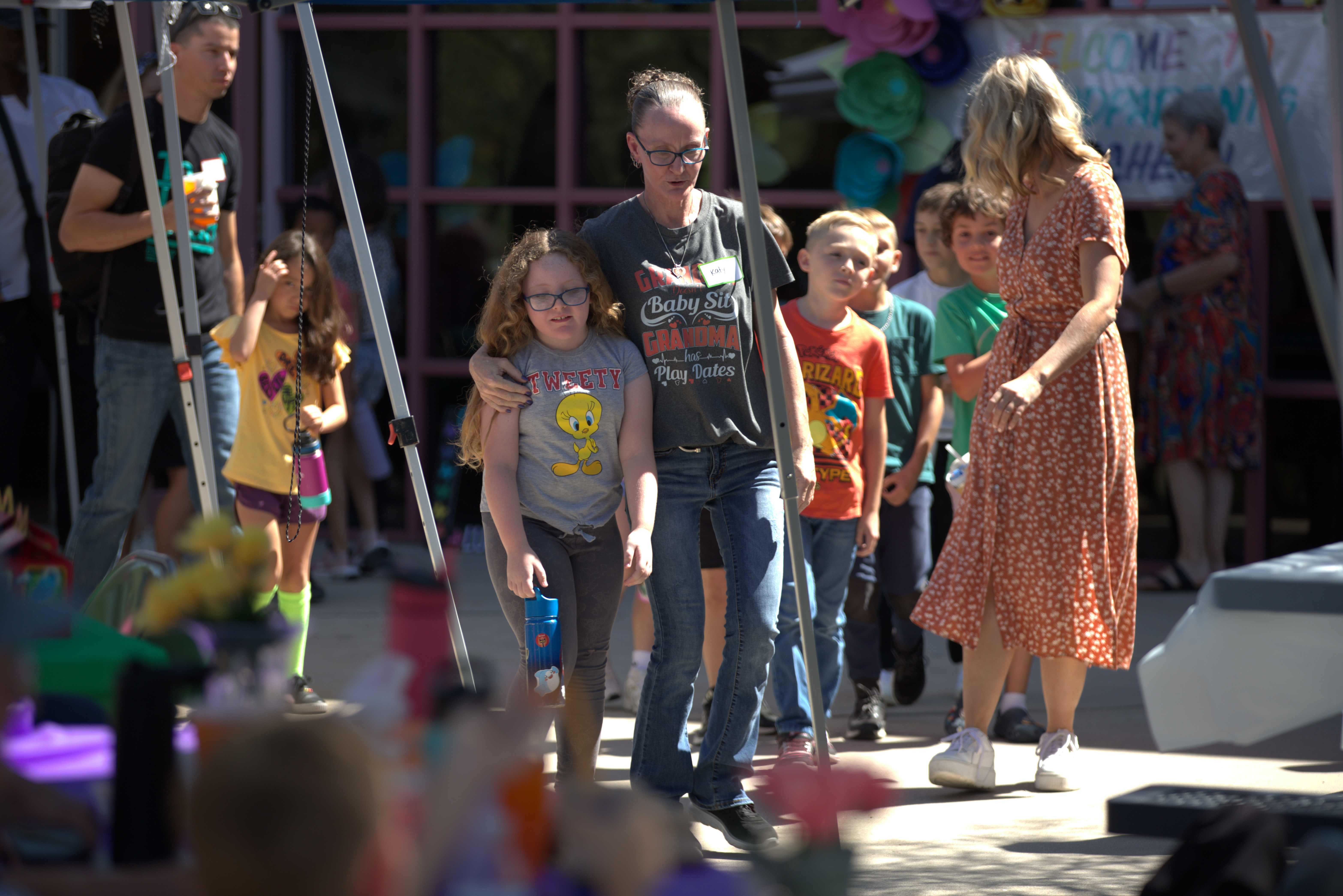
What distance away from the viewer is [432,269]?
825cm

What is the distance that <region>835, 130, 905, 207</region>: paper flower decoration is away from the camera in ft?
23.8

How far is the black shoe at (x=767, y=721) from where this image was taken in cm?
477

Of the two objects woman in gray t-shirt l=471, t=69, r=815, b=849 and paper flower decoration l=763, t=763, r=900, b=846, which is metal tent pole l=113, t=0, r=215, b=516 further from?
paper flower decoration l=763, t=763, r=900, b=846

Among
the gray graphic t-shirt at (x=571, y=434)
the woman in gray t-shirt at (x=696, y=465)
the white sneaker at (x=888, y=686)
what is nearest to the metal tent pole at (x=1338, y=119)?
the woman in gray t-shirt at (x=696, y=465)

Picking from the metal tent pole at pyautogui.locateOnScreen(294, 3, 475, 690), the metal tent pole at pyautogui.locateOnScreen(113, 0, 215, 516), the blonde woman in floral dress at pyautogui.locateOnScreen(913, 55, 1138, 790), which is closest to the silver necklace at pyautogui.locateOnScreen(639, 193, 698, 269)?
the metal tent pole at pyautogui.locateOnScreen(294, 3, 475, 690)

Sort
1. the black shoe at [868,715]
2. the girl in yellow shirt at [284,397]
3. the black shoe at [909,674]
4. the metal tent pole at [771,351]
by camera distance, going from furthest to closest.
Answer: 1. the black shoe at [909,674]
2. the girl in yellow shirt at [284,397]
3. the black shoe at [868,715]
4. the metal tent pole at [771,351]

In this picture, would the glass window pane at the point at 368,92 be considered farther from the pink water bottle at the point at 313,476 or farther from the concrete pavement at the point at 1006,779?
the pink water bottle at the point at 313,476

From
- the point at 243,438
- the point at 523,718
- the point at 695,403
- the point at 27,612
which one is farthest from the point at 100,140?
the point at 523,718

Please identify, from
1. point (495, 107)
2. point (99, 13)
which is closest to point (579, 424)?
point (99, 13)

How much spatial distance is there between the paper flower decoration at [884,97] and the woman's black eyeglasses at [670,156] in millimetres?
3969

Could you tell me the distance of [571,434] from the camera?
11.5 ft

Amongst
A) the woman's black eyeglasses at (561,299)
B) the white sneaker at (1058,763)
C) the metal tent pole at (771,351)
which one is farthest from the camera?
the white sneaker at (1058,763)

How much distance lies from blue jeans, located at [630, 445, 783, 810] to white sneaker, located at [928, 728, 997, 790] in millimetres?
624

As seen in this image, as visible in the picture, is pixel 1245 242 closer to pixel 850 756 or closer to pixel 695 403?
pixel 850 756
